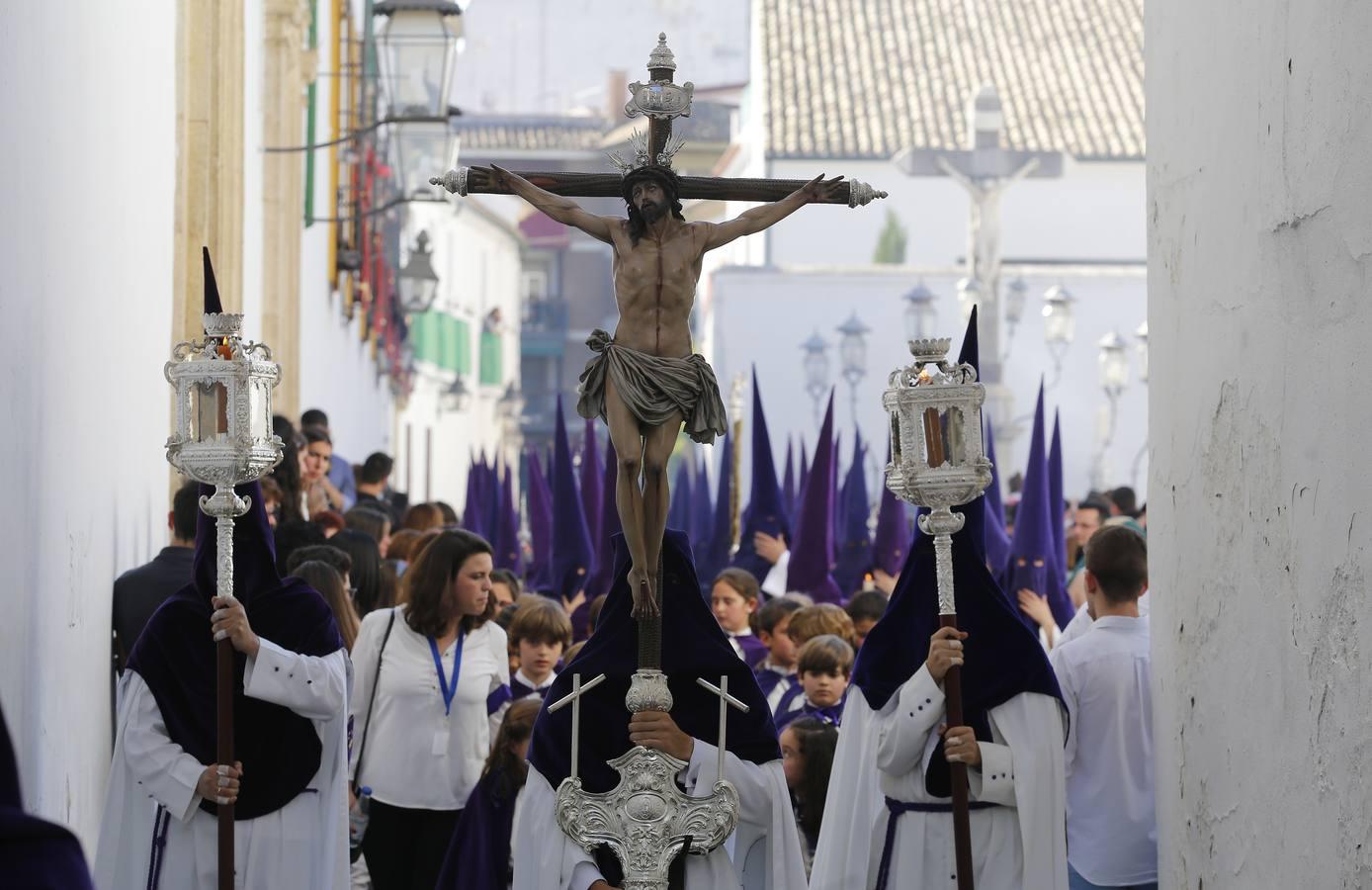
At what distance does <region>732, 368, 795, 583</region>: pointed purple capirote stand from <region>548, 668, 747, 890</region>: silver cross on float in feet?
19.1

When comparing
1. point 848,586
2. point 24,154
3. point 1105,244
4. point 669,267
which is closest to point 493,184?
point 669,267

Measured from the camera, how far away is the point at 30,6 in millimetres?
5535

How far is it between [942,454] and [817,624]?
9.15 feet

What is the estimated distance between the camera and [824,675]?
698 centimetres

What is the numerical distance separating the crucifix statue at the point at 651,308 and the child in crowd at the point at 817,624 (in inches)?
113

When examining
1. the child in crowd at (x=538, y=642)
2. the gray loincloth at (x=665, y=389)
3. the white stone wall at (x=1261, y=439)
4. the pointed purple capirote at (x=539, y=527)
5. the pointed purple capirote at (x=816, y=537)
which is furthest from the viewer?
the pointed purple capirote at (x=539, y=527)

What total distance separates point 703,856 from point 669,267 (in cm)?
138

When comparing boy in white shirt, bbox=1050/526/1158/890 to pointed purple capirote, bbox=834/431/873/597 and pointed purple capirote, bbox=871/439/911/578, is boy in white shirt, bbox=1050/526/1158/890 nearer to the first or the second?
pointed purple capirote, bbox=871/439/911/578

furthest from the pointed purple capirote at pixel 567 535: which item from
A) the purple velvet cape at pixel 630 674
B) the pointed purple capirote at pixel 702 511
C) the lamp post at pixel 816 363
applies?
the lamp post at pixel 816 363

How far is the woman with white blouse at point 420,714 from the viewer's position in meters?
7.18

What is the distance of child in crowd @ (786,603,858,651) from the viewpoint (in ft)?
25.4

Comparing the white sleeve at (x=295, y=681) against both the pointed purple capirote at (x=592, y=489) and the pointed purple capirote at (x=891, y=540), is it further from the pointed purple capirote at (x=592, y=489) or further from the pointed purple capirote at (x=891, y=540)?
the pointed purple capirote at (x=891, y=540)

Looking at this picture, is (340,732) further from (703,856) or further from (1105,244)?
(1105,244)

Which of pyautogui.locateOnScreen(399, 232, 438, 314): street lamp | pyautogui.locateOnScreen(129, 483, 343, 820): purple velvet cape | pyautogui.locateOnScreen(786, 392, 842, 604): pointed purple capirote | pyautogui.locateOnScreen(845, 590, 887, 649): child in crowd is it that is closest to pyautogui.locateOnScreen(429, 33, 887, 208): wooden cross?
pyautogui.locateOnScreen(129, 483, 343, 820): purple velvet cape
